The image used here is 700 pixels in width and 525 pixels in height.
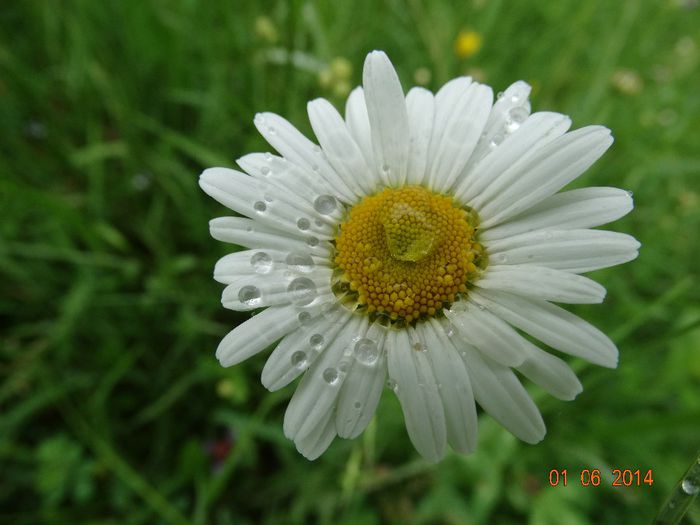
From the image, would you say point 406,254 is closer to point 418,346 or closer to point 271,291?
point 418,346

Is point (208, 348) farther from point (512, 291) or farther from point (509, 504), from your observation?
point (512, 291)

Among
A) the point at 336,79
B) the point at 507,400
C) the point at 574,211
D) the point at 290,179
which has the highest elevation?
the point at 336,79

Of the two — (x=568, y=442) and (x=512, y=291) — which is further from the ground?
(x=512, y=291)

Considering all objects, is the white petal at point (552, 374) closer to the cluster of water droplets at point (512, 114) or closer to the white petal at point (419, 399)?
the white petal at point (419, 399)

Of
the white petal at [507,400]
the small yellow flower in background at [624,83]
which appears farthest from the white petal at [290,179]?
the small yellow flower in background at [624,83]

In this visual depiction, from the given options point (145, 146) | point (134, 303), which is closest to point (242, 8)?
point (145, 146)

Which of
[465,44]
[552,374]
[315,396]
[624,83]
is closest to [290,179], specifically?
[315,396]
